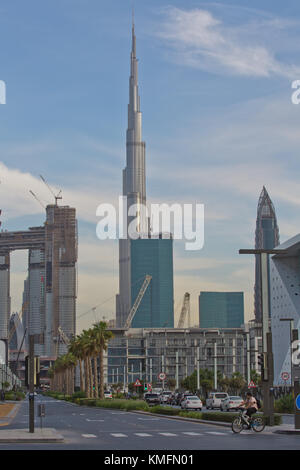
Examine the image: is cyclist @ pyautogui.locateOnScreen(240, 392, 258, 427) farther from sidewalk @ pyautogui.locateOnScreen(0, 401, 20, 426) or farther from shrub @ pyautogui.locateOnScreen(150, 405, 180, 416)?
shrub @ pyautogui.locateOnScreen(150, 405, 180, 416)

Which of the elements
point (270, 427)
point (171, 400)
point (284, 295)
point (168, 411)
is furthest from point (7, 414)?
point (284, 295)

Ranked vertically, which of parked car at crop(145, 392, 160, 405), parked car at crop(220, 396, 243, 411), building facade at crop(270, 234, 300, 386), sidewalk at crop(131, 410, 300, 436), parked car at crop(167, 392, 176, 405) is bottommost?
parked car at crop(167, 392, 176, 405)

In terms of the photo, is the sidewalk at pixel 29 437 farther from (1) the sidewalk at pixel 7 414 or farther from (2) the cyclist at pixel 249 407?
(1) the sidewalk at pixel 7 414

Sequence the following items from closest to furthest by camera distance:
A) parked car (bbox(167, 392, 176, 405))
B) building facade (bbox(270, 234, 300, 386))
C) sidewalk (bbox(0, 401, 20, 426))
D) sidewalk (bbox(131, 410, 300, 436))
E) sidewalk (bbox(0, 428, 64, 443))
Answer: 1. sidewalk (bbox(0, 428, 64, 443))
2. sidewalk (bbox(131, 410, 300, 436))
3. sidewalk (bbox(0, 401, 20, 426))
4. parked car (bbox(167, 392, 176, 405))
5. building facade (bbox(270, 234, 300, 386))

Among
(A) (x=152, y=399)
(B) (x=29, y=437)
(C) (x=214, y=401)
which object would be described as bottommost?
(A) (x=152, y=399)

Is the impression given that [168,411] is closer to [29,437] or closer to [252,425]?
[252,425]

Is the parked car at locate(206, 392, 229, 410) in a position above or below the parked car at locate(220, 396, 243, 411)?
below

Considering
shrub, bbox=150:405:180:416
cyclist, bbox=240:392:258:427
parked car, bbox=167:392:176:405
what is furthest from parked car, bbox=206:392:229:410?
cyclist, bbox=240:392:258:427

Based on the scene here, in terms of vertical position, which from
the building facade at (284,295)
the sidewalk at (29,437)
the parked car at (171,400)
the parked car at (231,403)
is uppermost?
the building facade at (284,295)

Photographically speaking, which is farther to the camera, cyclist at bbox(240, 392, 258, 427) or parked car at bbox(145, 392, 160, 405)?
parked car at bbox(145, 392, 160, 405)

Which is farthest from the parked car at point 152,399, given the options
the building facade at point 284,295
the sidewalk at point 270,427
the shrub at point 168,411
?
the building facade at point 284,295
